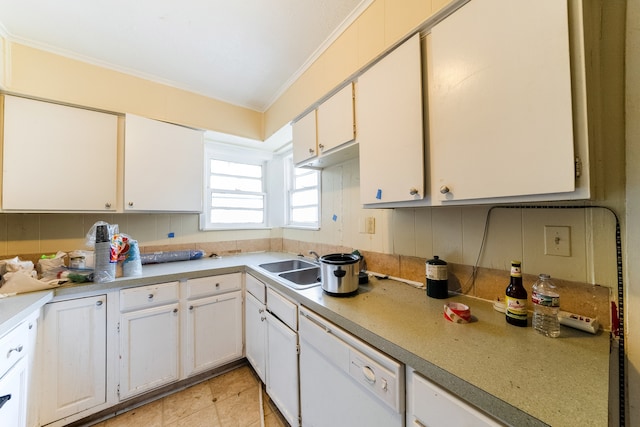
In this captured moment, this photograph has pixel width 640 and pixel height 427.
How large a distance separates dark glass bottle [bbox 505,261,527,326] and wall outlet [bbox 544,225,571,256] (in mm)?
176

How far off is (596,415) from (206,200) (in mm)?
2740

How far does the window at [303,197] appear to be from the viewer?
230 cm

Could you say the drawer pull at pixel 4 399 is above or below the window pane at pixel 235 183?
below

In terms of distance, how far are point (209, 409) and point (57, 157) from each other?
2027 mm

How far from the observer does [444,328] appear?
0.86 m

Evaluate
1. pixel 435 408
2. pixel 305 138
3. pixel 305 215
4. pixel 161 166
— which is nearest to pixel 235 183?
pixel 161 166

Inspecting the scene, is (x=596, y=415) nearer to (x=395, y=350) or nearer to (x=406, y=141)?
(x=395, y=350)

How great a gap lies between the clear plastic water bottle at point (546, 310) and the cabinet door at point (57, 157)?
2.57 m

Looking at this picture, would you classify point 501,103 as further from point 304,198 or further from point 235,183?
point 235,183

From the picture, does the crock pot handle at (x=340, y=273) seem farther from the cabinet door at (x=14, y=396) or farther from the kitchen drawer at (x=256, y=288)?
the cabinet door at (x=14, y=396)

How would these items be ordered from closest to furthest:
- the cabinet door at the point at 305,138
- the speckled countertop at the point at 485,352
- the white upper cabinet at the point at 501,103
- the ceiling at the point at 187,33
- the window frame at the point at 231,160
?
the speckled countertop at the point at 485,352 < the white upper cabinet at the point at 501,103 < the ceiling at the point at 187,33 < the cabinet door at the point at 305,138 < the window frame at the point at 231,160

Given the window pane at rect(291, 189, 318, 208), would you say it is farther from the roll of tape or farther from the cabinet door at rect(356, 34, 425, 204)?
the roll of tape

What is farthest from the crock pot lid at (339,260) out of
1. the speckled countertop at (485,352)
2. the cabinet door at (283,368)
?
the cabinet door at (283,368)

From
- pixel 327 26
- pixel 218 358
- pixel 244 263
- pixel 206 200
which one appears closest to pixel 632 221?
pixel 327 26
